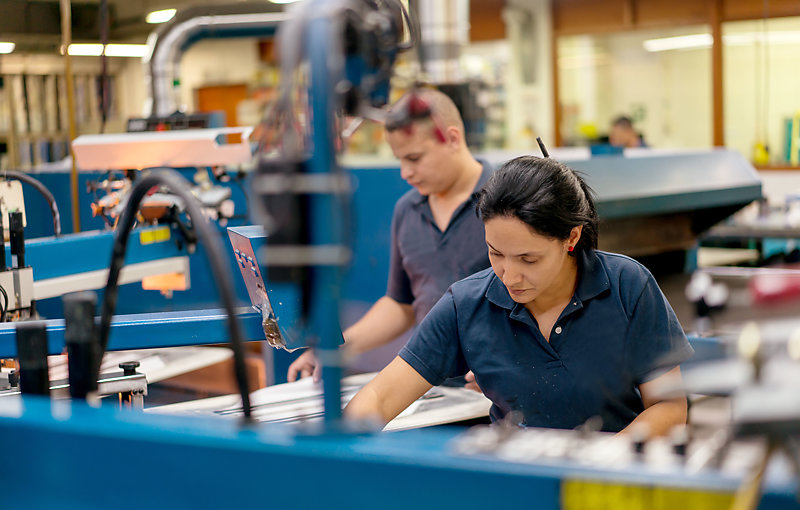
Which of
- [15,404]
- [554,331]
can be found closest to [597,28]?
[554,331]

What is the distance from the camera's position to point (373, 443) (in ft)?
2.56

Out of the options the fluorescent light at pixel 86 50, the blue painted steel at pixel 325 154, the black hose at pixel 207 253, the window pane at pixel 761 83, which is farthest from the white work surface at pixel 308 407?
the fluorescent light at pixel 86 50

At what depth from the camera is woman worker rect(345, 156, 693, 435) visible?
1.47m

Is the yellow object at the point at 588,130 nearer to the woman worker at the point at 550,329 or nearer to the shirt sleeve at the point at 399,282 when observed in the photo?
the shirt sleeve at the point at 399,282

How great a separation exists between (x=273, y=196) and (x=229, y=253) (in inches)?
94.9

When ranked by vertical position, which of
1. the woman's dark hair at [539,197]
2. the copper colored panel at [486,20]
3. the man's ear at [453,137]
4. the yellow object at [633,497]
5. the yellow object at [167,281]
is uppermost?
the copper colored panel at [486,20]

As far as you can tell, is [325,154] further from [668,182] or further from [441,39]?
[668,182]

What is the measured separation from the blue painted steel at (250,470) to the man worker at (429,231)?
4.17ft

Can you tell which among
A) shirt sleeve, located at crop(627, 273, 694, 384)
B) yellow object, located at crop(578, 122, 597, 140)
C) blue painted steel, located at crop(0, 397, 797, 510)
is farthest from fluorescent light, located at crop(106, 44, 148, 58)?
blue painted steel, located at crop(0, 397, 797, 510)

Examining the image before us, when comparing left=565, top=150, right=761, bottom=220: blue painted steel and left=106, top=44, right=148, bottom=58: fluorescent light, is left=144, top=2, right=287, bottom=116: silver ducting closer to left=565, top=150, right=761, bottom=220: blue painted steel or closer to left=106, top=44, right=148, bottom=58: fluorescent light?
left=565, top=150, right=761, bottom=220: blue painted steel

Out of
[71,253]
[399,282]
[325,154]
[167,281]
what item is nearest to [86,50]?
[167,281]

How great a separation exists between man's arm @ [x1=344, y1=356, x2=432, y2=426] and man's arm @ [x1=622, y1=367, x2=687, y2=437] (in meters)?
0.38

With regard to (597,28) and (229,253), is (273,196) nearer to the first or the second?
(229,253)

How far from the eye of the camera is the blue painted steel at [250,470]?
714 mm
